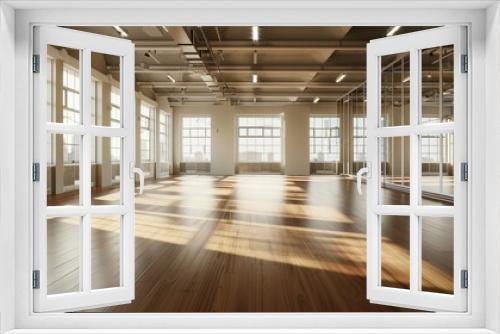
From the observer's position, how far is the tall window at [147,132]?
1599 cm

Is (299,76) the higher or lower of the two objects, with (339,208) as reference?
higher

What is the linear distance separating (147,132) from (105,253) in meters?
13.1

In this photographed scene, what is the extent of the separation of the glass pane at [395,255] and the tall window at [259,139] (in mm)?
14499

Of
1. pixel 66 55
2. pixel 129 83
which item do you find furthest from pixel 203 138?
pixel 129 83

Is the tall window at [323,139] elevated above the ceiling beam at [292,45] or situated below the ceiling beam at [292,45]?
below

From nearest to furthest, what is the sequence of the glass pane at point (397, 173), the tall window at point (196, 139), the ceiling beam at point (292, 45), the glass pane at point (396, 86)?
the glass pane at point (397, 173)
the ceiling beam at point (292, 45)
the glass pane at point (396, 86)
the tall window at point (196, 139)

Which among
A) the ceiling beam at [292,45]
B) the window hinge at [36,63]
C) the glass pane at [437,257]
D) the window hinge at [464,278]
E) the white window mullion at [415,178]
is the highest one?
the ceiling beam at [292,45]

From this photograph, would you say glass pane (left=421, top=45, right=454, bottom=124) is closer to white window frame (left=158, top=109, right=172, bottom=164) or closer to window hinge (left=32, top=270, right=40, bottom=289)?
window hinge (left=32, top=270, right=40, bottom=289)

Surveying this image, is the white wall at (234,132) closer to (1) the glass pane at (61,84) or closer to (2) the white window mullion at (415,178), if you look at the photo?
(1) the glass pane at (61,84)

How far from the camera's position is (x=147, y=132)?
16625 mm

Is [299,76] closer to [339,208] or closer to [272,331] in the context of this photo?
[339,208]

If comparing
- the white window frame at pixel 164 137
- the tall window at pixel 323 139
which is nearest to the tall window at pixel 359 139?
the tall window at pixel 323 139

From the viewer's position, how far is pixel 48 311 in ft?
7.50

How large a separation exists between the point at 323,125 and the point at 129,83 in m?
17.9
